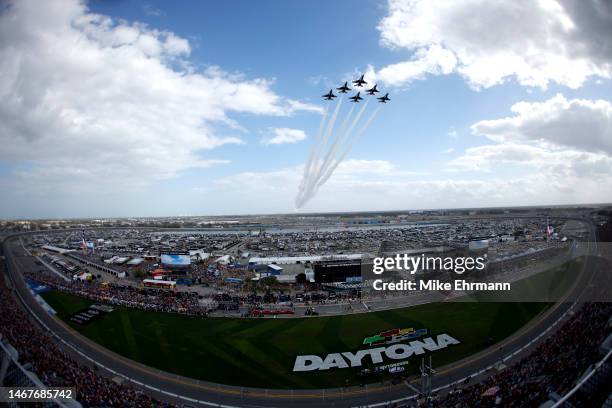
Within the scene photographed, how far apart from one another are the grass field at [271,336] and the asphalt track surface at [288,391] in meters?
0.71

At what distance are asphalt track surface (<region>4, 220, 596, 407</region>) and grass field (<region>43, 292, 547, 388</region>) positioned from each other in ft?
2.33

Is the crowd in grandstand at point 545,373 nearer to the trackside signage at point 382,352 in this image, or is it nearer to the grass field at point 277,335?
the grass field at point 277,335

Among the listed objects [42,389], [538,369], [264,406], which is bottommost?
[264,406]

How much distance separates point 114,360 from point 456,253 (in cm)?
4242

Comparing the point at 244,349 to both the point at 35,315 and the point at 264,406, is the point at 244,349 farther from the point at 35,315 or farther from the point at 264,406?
the point at 35,315

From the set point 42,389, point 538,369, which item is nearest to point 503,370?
point 538,369

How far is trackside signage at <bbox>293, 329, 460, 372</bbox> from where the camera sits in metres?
21.1

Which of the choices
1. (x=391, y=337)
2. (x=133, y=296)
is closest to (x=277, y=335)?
(x=391, y=337)

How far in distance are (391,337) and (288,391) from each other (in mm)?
8962

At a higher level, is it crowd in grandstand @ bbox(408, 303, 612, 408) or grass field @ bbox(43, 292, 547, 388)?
crowd in grandstand @ bbox(408, 303, 612, 408)

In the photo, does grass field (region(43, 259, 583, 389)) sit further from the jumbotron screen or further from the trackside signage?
the jumbotron screen

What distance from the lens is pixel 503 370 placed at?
19031 mm

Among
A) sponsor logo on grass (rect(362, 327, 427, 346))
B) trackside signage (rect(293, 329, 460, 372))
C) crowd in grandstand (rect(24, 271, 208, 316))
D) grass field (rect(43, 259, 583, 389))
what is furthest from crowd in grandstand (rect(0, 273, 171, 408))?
sponsor logo on grass (rect(362, 327, 427, 346))

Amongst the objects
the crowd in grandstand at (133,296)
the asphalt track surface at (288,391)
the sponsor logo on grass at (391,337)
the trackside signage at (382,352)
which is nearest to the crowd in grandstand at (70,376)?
the asphalt track surface at (288,391)
